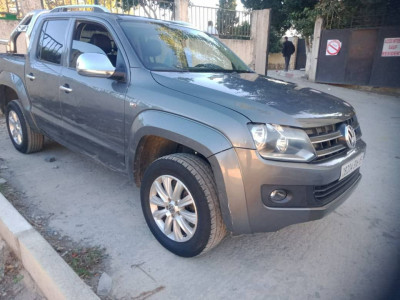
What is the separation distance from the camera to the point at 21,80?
396cm

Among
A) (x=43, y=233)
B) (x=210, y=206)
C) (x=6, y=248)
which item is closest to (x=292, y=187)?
(x=210, y=206)

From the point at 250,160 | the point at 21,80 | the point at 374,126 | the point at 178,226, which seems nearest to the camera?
the point at 250,160

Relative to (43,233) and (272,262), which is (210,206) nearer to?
(272,262)

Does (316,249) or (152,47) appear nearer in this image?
(316,249)

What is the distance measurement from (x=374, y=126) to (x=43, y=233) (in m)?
6.44

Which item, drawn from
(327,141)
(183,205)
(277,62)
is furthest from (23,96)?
(277,62)

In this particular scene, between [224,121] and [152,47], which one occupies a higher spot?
[152,47]

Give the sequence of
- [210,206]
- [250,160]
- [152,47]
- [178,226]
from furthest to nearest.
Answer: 1. [152,47]
2. [178,226]
3. [210,206]
4. [250,160]

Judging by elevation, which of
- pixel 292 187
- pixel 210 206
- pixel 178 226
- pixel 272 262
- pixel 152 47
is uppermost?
pixel 152 47

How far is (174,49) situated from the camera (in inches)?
115

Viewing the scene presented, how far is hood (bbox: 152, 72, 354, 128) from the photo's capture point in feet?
6.44

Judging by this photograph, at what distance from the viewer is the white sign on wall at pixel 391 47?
982 centimetres

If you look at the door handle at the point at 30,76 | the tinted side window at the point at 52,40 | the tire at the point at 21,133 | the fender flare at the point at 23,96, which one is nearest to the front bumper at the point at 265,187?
the tinted side window at the point at 52,40

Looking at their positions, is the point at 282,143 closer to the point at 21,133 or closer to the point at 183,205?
the point at 183,205
